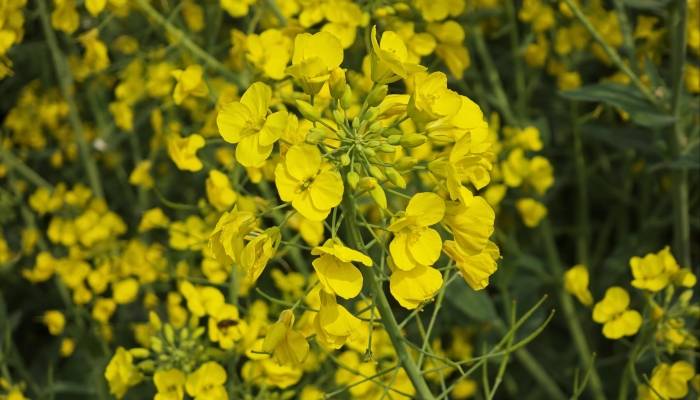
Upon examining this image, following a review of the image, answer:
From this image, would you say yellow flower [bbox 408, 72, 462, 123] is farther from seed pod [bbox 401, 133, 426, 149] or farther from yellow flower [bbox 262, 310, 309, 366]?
yellow flower [bbox 262, 310, 309, 366]

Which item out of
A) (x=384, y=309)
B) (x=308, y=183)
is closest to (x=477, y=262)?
(x=384, y=309)

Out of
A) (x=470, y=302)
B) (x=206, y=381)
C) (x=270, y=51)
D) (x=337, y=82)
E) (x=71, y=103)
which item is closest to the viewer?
(x=337, y=82)

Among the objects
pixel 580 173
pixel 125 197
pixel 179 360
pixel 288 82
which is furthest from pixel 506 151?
pixel 125 197

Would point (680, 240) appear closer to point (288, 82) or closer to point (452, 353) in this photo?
point (452, 353)

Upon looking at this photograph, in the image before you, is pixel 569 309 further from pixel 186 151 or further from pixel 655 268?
pixel 186 151

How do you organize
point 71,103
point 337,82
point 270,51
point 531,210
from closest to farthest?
point 337,82 → point 270,51 → point 531,210 → point 71,103

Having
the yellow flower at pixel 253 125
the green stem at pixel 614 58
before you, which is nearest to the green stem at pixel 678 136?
the green stem at pixel 614 58

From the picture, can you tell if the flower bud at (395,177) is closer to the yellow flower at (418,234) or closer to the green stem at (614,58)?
the yellow flower at (418,234)
